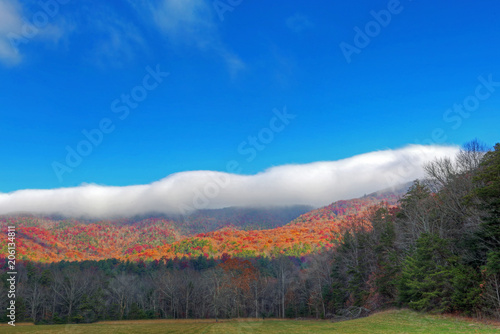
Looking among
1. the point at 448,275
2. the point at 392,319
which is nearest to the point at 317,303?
the point at 392,319

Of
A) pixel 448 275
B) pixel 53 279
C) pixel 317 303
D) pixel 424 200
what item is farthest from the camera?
pixel 53 279

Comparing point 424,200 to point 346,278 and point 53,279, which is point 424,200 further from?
point 53,279

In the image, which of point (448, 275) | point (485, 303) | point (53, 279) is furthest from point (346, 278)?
point (53, 279)

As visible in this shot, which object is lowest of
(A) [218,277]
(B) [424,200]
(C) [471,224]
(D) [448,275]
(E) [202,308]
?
(E) [202,308]

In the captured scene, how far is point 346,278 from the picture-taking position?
67.1m

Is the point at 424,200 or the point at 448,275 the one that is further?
the point at 424,200

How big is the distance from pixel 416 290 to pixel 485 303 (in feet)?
28.8

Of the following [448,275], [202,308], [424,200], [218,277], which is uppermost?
[424,200]

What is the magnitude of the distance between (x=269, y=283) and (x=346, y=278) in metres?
32.7

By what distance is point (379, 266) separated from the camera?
183 ft

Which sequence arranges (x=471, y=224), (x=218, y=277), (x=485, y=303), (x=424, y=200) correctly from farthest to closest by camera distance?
1. (x=218, y=277)
2. (x=424, y=200)
3. (x=471, y=224)
4. (x=485, y=303)

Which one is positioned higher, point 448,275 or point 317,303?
point 448,275

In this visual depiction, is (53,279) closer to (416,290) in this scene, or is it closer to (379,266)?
(379,266)

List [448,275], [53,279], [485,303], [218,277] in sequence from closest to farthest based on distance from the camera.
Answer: [485,303] → [448,275] → [53,279] → [218,277]
